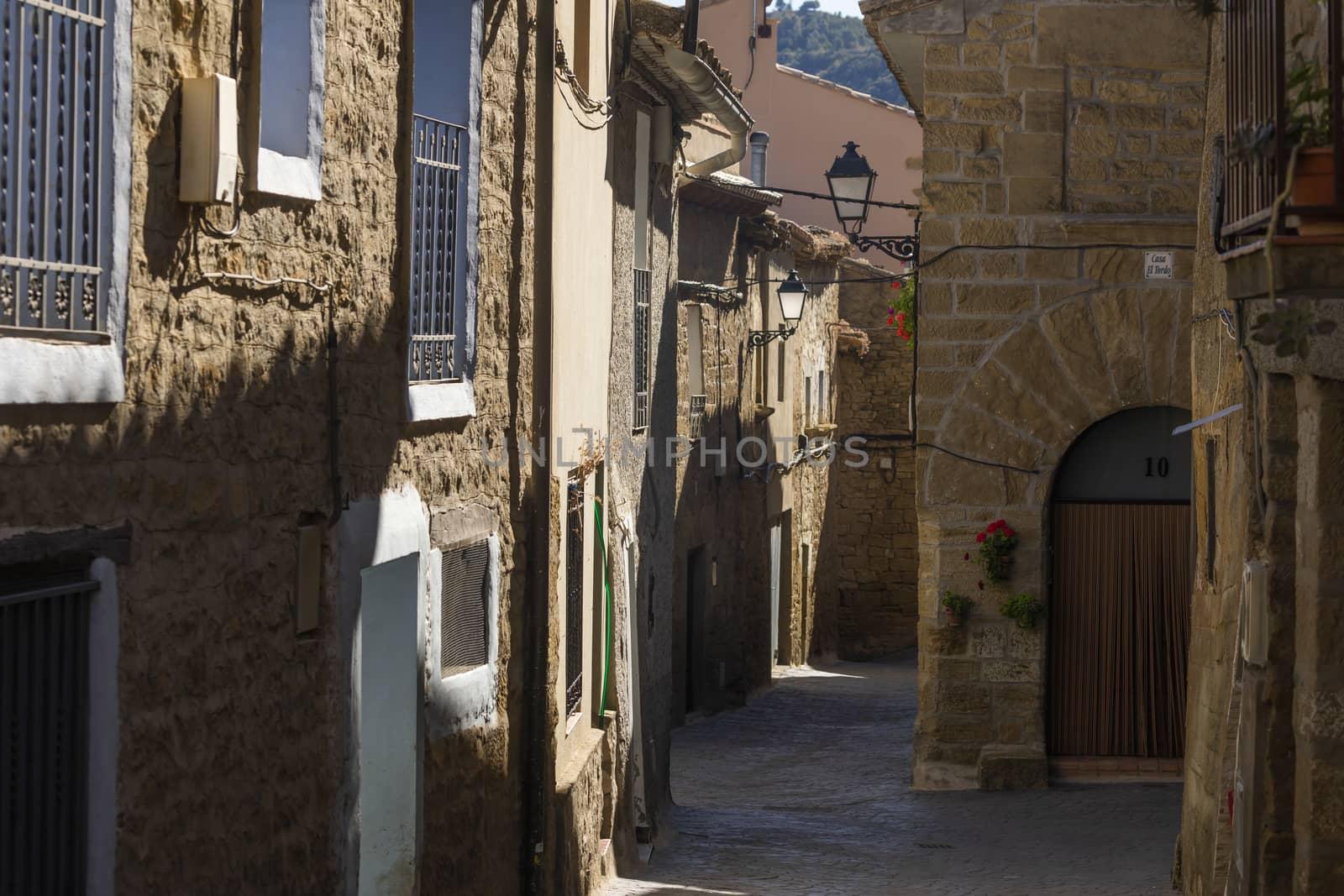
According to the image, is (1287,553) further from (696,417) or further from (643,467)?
(696,417)

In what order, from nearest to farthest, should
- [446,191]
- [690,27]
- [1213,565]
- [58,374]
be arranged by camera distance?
[58,374] < [446,191] < [1213,565] < [690,27]

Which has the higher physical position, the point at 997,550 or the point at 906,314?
the point at 906,314

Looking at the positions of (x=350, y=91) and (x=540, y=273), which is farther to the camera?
(x=540, y=273)

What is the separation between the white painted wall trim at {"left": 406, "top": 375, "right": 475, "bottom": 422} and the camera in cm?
661

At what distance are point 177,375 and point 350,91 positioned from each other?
63.5 inches

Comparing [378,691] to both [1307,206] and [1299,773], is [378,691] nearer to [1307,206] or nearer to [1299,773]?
[1299,773]

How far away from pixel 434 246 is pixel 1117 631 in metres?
7.27

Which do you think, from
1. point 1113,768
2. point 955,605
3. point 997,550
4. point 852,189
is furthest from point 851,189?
point 1113,768

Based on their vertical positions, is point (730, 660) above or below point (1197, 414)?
below

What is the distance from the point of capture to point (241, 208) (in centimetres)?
514

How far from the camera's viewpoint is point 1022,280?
12.5 meters

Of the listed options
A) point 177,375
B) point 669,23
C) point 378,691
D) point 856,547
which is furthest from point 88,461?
point 856,547

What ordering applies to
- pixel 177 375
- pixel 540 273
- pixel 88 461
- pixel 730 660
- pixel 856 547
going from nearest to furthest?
pixel 88 461 < pixel 177 375 < pixel 540 273 < pixel 730 660 < pixel 856 547

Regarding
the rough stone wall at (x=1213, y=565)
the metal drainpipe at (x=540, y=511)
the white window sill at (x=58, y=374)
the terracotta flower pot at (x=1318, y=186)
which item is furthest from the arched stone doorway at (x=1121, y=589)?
the white window sill at (x=58, y=374)
